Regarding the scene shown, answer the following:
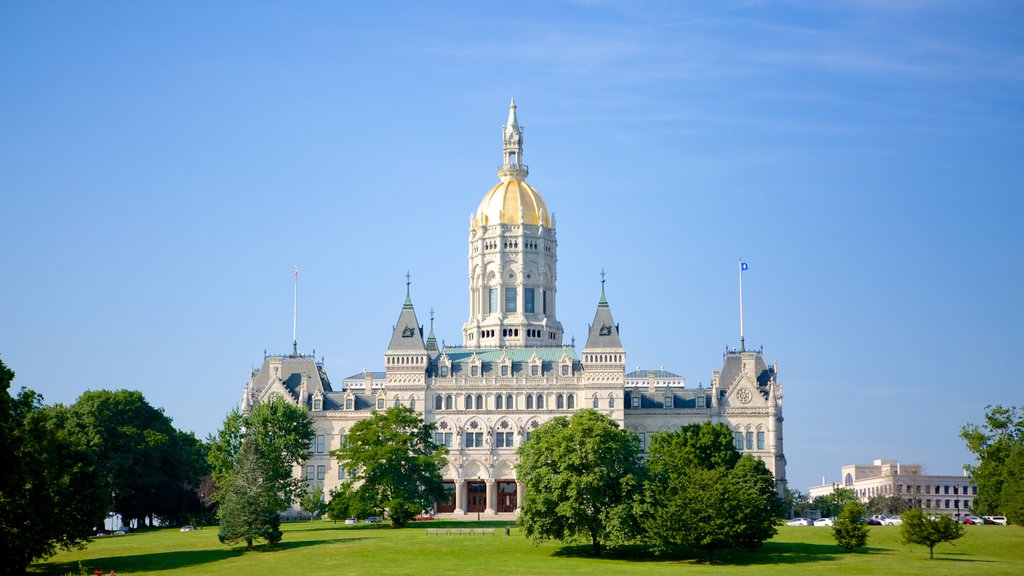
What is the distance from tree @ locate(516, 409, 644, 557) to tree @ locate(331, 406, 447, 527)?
18.4 meters

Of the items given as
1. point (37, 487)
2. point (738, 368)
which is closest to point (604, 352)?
point (738, 368)

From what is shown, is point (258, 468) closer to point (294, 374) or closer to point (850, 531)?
point (850, 531)

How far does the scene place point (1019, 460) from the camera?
12706cm

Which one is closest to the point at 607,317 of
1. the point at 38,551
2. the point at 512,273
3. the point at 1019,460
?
the point at 512,273

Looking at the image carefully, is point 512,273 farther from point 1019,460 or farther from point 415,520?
point 1019,460

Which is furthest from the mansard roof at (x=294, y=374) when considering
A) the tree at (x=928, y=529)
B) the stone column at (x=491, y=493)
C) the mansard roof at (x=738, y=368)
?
the tree at (x=928, y=529)

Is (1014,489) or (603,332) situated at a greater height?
(603,332)

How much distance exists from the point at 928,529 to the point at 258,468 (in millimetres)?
46310

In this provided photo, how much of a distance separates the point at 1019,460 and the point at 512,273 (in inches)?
2395

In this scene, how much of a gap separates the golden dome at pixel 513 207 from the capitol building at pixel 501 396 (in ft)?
38.2

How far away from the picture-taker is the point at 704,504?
101m

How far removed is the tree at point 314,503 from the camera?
138m

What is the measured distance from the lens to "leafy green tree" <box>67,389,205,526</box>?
126m

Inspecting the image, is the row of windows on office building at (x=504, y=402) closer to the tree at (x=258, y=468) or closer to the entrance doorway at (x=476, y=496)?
the entrance doorway at (x=476, y=496)
